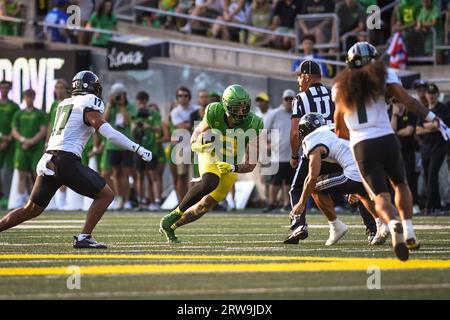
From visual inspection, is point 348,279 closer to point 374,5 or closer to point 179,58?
point 374,5

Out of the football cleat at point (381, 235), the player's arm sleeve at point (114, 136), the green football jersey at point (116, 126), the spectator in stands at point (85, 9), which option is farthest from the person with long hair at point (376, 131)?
the spectator in stands at point (85, 9)

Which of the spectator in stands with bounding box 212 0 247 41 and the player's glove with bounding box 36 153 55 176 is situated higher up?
the spectator in stands with bounding box 212 0 247 41

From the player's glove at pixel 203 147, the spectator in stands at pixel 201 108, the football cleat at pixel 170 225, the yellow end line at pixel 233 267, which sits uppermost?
the spectator in stands at pixel 201 108

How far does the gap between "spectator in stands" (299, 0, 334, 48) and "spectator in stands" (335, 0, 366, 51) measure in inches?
8.2

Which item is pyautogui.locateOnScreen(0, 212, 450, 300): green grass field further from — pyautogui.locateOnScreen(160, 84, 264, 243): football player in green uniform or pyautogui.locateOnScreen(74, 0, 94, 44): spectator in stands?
pyautogui.locateOnScreen(74, 0, 94, 44): spectator in stands

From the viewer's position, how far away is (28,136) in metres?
21.1

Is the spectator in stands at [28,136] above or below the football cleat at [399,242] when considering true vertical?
above

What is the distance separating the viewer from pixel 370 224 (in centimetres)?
1202

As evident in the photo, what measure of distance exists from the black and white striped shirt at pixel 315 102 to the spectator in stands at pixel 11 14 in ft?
43.9

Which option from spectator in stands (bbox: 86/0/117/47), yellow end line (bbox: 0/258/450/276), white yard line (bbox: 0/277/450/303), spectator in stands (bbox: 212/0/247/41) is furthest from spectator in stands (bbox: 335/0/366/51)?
white yard line (bbox: 0/277/450/303)

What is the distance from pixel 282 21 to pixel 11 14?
6308mm

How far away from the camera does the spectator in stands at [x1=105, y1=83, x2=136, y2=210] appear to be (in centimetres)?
2056

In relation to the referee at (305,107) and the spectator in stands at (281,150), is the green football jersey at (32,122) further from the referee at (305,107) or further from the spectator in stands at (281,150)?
the referee at (305,107)

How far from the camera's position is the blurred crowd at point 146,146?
19.5 m
